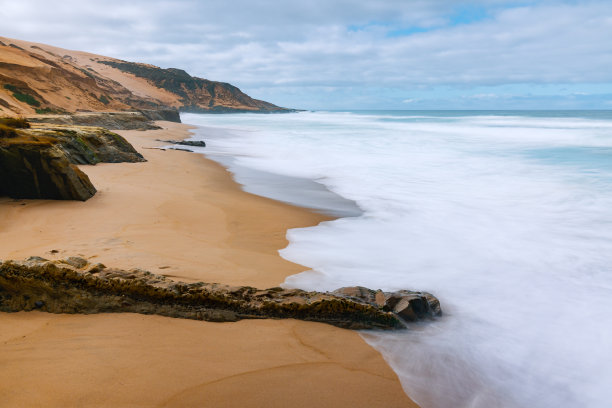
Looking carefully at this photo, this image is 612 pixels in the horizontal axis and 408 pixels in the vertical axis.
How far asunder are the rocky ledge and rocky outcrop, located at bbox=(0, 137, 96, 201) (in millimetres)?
2864

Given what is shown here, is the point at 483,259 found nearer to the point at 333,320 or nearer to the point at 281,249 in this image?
the point at 281,249

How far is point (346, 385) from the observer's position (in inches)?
86.5

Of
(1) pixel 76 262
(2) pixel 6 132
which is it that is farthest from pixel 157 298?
(2) pixel 6 132

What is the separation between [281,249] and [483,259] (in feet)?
8.06

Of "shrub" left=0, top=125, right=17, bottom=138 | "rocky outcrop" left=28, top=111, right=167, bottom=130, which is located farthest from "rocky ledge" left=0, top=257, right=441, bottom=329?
"rocky outcrop" left=28, top=111, right=167, bottom=130

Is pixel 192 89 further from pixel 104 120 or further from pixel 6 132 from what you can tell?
pixel 6 132

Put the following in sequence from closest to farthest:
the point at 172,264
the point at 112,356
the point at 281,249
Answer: the point at 112,356 → the point at 172,264 → the point at 281,249

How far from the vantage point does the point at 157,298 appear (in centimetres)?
264

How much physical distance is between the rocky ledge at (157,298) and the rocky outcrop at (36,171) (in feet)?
9.40

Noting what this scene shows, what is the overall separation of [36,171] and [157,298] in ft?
11.8

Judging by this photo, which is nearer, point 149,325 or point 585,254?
point 149,325

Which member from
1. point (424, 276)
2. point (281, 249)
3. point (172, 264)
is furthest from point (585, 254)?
point (172, 264)

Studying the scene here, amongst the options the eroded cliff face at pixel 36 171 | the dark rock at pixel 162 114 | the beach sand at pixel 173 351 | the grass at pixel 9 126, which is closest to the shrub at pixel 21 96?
the dark rock at pixel 162 114

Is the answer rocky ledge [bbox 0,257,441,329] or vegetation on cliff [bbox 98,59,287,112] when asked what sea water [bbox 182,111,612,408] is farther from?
vegetation on cliff [bbox 98,59,287,112]
